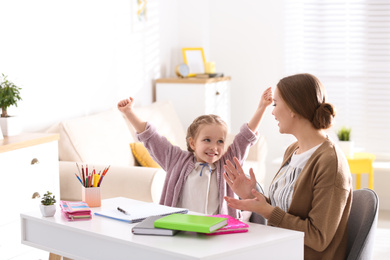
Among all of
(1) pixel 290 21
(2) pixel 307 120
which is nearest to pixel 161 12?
(1) pixel 290 21

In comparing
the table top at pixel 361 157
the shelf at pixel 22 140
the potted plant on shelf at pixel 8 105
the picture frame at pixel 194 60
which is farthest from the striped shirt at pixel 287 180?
the picture frame at pixel 194 60

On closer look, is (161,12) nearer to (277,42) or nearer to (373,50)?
(277,42)

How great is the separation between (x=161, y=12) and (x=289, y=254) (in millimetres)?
3675

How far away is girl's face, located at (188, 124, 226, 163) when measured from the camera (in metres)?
2.40

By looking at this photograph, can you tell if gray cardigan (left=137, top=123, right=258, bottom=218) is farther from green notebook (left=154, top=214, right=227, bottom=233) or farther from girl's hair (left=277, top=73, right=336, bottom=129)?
green notebook (left=154, top=214, right=227, bottom=233)

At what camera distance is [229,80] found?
5438 millimetres

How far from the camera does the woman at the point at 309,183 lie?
191 cm

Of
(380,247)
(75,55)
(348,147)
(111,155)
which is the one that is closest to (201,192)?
(111,155)

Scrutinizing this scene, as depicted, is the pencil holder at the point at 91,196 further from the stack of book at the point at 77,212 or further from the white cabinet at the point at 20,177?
the white cabinet at the point at 20,177

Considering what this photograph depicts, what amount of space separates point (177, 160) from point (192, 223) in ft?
2.47

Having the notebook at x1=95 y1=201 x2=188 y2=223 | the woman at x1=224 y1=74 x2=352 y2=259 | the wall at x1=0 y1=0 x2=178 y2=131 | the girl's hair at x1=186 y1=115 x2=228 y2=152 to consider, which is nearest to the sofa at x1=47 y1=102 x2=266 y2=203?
the wall at x1=0 y1=0 x2=178 y2=131

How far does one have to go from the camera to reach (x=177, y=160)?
2.48 metres

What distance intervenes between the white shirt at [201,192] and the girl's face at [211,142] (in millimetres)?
52

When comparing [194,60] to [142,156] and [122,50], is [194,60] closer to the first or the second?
[122,50]
